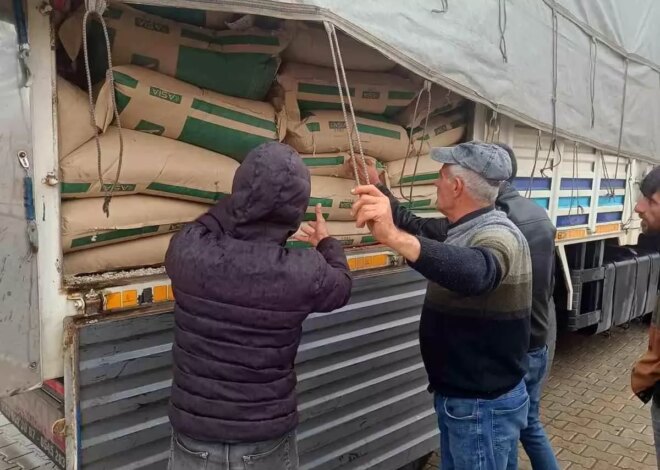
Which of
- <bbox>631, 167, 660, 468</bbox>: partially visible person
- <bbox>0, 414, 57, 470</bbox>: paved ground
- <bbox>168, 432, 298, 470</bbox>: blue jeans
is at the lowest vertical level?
<bbox>0, 414, 57, 470</bbox>: paved ground

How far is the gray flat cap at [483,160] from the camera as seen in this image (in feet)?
6.33

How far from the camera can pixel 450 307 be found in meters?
2.02

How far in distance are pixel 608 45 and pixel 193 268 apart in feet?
10.4

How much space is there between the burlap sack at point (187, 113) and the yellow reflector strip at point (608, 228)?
2.92m

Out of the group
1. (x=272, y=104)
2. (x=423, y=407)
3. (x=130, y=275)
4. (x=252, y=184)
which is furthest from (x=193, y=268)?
(x=423, y=407)

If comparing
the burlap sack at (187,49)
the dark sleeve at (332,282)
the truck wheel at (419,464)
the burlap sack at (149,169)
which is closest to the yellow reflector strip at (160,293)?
the burlap sack at (149,169)

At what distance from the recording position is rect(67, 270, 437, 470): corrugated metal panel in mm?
1835

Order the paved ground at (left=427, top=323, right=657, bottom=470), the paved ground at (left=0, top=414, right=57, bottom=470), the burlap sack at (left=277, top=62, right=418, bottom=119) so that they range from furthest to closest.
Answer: the paved ground at (left=427, top=323, right=657, bottom=470)
the burlap sack at (left=277, top=62, right=418, bottom=119)
the paved ground at (left=0, top=414, right=57, bottom=470)

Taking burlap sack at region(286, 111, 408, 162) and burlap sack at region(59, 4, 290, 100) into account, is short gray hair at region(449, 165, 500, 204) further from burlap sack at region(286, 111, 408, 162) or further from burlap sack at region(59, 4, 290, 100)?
burlap sack at region(59, 4, 290, 100)

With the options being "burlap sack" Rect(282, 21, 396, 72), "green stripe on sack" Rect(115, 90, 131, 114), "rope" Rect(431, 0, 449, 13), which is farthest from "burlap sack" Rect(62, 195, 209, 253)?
"rope" Rect(431, 0, 449, 13)

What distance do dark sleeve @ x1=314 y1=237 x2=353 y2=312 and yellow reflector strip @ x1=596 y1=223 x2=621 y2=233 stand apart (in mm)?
3213

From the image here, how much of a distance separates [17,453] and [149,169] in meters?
1.67

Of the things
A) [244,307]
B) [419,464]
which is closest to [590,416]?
[419,464]

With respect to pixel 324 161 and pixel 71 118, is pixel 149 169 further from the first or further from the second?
pixel 324 161
